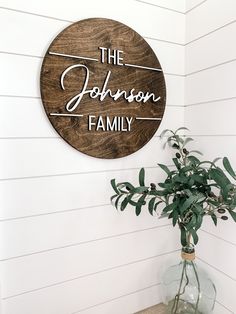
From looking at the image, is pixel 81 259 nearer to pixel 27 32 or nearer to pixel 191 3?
pixel 27 32

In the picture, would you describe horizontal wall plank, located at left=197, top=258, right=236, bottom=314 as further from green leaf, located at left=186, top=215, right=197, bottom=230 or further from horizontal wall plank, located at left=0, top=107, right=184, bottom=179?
horizontal wall plank, located at left=0, top=107, right=184, bottom=179

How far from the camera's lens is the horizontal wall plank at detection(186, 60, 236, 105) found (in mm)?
1096

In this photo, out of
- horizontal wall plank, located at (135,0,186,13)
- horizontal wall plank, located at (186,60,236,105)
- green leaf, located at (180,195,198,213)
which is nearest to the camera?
green leaf, located at (180,195,198,213)

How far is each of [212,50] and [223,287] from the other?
1.15 metres

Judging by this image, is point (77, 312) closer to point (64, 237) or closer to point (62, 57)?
point (64, 237)

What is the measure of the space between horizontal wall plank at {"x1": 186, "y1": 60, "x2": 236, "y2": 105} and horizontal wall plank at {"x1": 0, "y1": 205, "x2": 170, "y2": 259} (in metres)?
0.66

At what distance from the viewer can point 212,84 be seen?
46.8 inches

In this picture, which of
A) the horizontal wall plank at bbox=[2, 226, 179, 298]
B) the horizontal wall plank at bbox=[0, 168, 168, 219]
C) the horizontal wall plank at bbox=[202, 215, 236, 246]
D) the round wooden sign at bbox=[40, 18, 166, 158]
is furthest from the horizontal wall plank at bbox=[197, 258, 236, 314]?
the round wooden sign at bbox=[40, 18, 166, 158]

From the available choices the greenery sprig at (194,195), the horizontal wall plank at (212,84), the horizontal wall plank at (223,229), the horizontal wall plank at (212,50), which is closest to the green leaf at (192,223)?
the greenery sprig at (194,195)

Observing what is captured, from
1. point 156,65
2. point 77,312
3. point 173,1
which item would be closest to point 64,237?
point 77,312

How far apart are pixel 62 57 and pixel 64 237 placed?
0.79 m

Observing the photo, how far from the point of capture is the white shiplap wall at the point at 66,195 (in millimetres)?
977

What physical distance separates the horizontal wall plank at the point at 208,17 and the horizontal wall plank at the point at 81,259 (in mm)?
1056

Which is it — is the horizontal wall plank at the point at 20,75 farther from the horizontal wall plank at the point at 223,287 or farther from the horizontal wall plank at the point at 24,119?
the horizontal wall plank at the point at 223,287
